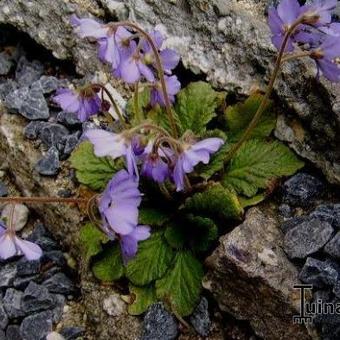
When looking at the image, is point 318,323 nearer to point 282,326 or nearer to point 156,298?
point 282,326

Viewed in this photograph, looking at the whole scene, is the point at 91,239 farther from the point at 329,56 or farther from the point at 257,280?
the point at 329,56

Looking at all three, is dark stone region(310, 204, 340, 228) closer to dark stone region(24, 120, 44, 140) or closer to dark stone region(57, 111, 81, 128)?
dark stone region(57, 111, 81, 128)

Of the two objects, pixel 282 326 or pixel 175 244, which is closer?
pixel 282 326

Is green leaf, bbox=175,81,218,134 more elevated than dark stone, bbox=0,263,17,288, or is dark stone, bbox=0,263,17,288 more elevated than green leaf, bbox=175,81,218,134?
green leaf, bbox=175,81,218,134

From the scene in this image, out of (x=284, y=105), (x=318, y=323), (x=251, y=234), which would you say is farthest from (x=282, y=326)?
(x=284, y=105)

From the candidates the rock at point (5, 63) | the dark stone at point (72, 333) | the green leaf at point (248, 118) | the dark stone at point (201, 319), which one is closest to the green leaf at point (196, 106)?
the green leaf at point (248, 118)

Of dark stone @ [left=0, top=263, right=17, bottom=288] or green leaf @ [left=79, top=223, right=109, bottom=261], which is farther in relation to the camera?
dark stone @ [left=0, top=263, right=17, bottom=288]

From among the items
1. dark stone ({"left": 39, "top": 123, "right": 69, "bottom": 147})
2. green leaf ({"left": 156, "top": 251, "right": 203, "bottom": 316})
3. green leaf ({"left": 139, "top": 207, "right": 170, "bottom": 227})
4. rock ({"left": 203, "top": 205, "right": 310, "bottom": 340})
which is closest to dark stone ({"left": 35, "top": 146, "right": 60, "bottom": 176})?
dark stone ({"left": 39, "top": 123, "right": 69, "bottom": 147})
